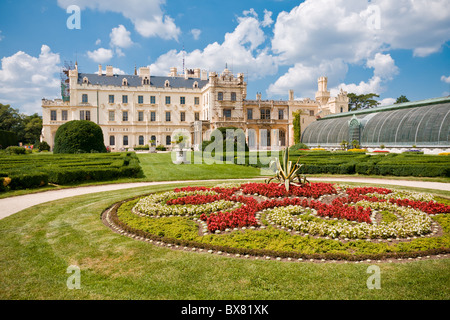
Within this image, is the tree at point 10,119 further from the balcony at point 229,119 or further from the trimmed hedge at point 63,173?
the trimmed hedge at point 63,173

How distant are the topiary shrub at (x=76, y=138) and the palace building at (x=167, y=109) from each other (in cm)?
2126

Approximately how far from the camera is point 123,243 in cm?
581

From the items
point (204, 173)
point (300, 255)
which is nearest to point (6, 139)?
point (204, 173)

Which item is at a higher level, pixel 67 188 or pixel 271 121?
pixel 271 121

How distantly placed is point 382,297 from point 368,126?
32935 mm

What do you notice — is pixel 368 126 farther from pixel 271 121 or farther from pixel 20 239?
pixel 20 239

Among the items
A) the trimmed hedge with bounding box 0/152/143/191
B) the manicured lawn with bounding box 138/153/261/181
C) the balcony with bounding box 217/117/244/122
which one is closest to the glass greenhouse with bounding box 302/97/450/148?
the balcony with bounding box 217/117/244/122

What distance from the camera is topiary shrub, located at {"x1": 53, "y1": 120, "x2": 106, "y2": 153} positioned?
81.2 feet

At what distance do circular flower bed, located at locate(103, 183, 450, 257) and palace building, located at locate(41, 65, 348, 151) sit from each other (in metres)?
36.7

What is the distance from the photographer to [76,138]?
24.8 meters

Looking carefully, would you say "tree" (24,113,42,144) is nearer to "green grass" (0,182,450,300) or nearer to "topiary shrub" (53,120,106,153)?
"topiary shrub" (53,120,106,153)
